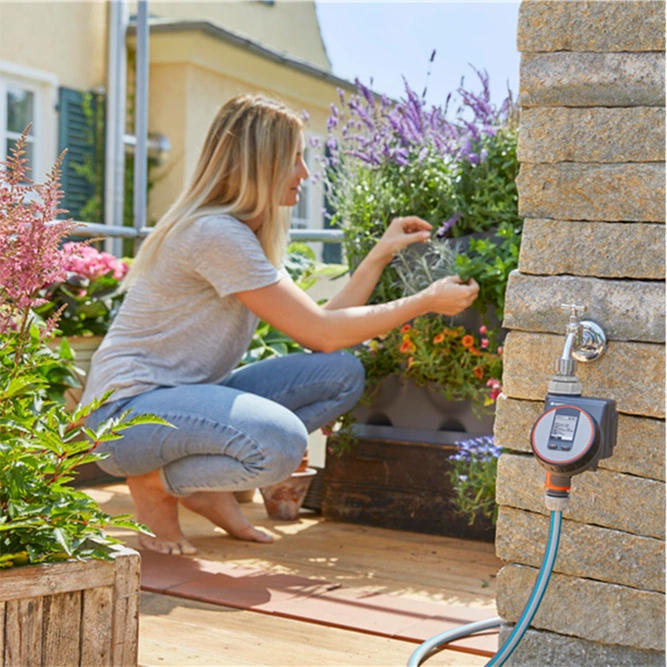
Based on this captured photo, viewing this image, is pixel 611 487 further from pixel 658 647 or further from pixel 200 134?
pixel 200 134

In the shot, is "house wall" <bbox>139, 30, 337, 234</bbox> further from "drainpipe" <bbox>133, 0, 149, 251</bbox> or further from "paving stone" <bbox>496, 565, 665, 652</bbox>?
"paving stone" <bbox>496, 565, 665, 652</bbox>

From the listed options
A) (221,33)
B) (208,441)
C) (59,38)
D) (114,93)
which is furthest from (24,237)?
(114,93)

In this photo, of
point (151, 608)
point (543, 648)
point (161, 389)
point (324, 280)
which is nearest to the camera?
point (543, 648)

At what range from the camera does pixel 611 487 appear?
142 centimetres

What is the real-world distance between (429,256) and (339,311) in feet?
1.29

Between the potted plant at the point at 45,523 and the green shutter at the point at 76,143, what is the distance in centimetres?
588

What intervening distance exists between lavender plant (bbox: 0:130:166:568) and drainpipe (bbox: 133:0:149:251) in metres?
2.68

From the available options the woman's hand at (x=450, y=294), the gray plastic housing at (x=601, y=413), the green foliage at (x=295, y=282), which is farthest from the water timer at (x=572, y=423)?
the green foliage at (x=295, y=282)

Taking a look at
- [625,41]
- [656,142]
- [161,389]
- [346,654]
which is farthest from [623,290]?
[161,389]

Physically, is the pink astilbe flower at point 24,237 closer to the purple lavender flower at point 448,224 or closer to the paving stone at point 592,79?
the paving stone at point 592,79

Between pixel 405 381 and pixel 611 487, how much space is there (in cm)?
139

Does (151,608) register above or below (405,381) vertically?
below

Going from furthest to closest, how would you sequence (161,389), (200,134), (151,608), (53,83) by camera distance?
(200,134), (53,83), (161,389), (151,608)

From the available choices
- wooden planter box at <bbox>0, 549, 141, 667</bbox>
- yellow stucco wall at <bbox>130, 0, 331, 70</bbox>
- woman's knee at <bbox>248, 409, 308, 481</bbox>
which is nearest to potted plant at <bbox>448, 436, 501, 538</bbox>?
woman's knee at <bbox>248, 409, 308, 481</bbox>
